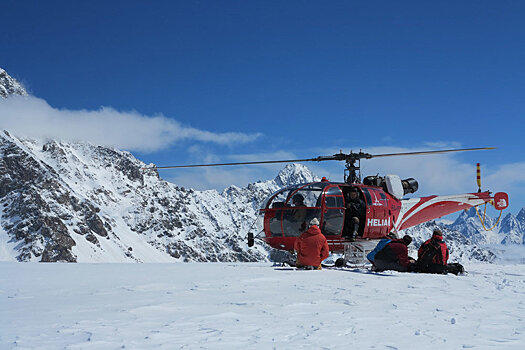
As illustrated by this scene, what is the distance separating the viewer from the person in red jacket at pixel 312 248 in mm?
11647

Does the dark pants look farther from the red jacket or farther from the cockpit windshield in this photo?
the cockpit windshield

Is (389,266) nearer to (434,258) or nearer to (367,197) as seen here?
(434,258)

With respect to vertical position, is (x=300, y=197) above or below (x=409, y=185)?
below

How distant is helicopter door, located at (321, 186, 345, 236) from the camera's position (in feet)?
45.8

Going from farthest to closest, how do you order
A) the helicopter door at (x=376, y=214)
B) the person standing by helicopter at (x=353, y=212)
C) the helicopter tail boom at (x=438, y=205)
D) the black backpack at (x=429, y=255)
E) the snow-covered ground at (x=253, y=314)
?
the helicopter tail boom at (x=438, y=205), the helicopter door at (x=376, y=214), the person standing by helicopter at (x=353, y=212), the black backpack at (x=429, y=255), the snow-covered ground at (x=253, y=314)

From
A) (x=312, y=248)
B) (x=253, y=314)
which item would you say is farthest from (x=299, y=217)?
(x=253, y=314)

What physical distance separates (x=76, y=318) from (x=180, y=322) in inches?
45.4

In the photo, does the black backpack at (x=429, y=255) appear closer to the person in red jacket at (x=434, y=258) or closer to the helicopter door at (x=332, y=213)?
the person in red jacket at (x=434, y=258)

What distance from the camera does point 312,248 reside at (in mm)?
11703

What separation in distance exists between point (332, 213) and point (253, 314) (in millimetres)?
8789

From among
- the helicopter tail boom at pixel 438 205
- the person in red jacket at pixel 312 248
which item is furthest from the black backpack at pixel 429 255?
the helicopter tail boom at pixel 438 205

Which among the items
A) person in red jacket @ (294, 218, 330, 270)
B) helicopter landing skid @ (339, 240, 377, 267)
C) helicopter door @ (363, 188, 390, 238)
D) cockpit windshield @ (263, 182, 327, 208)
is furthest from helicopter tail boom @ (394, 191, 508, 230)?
person in red jacket @ (294, 218, 330, 270)

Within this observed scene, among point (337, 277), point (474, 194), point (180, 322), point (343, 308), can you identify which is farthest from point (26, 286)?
point (474, 194)

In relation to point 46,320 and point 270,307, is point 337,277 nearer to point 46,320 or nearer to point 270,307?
point 270,307
